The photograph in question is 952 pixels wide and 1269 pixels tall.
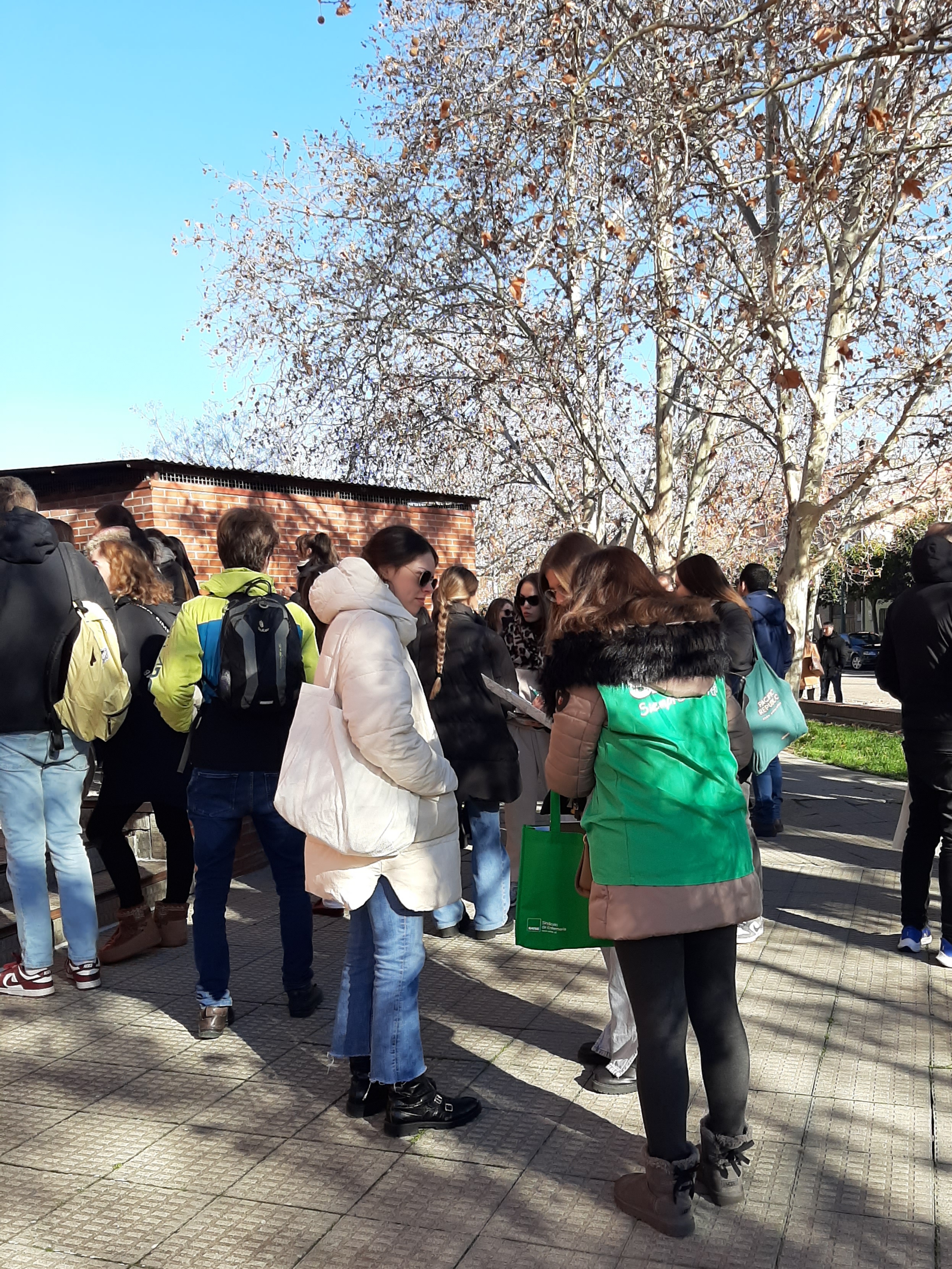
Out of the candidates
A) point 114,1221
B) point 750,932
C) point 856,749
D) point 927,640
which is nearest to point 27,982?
point 114,1221

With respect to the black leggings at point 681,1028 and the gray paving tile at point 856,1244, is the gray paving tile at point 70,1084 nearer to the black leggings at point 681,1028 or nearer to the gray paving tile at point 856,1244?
the black leggings at point 681,1028

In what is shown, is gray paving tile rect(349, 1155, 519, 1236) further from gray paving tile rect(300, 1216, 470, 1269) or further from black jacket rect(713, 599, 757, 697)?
black jacket rect(713, 599, 757, 697)

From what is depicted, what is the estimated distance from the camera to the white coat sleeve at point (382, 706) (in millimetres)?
3445

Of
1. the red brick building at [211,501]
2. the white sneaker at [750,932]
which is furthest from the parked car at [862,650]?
the white sneaker at [750,932]

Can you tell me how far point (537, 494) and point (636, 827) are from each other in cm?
2740

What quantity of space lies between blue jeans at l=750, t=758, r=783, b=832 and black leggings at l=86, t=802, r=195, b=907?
4414mm

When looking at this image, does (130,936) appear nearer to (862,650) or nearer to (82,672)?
(82,672)

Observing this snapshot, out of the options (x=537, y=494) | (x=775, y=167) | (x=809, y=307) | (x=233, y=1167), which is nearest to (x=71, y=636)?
(x=233, y=1167)

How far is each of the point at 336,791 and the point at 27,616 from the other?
6.83ft

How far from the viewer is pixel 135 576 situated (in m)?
5.59

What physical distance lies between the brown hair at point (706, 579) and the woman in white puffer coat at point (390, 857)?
227cm

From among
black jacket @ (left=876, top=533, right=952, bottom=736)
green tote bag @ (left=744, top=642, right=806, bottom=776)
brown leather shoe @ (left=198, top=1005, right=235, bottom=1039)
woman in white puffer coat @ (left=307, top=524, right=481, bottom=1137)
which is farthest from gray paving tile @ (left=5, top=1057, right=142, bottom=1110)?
green tote bag @ (left=744, top=642, right=806, bottom=776)

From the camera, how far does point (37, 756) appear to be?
493 centimetres

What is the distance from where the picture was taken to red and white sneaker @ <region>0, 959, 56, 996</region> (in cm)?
504
